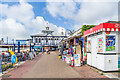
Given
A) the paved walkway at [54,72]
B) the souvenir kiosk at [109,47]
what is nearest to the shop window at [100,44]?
the souvenir kiosk at [109,47]

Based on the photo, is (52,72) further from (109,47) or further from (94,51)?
(109,47)

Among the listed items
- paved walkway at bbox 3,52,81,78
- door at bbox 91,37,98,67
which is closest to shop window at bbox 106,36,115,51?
door at bbox 91,37,98,67

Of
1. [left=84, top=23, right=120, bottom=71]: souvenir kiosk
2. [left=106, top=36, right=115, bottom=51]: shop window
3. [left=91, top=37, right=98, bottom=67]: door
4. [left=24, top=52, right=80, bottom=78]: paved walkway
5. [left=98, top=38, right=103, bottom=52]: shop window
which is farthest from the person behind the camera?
[left=91, top=37, right=98, bottom=67]: door

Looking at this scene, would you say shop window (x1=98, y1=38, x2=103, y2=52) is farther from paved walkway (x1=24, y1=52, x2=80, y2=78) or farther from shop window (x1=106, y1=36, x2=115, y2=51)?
paved walkway (x1=24, y1=52, x2=80, y2=78)

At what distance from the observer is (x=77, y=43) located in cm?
1525

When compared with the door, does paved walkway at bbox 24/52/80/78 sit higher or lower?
lower

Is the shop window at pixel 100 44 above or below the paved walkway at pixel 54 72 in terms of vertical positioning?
above

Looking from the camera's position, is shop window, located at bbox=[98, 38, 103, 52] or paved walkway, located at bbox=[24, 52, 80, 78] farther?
shop window, located at bbox=[98, 38, 103, 52]

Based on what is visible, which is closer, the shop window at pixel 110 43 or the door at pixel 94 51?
the shop window at pixel 110 43

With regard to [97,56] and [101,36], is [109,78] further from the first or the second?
[101,36]

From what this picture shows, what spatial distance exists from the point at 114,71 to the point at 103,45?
73.4 inches

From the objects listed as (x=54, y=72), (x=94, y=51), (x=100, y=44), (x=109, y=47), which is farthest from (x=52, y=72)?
(x=109, y=47)

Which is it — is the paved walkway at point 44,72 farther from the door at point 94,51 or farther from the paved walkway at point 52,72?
the door at point 94,51

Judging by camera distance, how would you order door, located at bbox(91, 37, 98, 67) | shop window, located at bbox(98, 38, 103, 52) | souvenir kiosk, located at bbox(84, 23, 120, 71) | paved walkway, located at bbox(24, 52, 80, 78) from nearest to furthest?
1. paved walkway, located at bbox(24, 52, 80, 78)
2. souvenir kiosk, located at bbox(84, 23, 120, 71)
3. shop window, located at bbox(98, 38, 103, 52)
4. door, located at bbox(91, 37, 98, 67)
